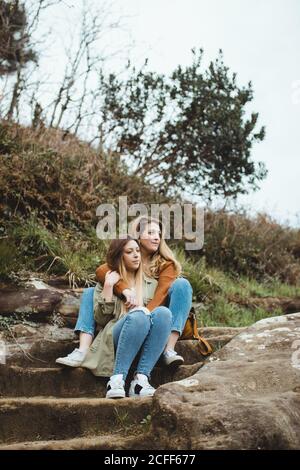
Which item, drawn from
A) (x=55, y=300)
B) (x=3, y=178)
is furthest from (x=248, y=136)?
(x=55, y=300)

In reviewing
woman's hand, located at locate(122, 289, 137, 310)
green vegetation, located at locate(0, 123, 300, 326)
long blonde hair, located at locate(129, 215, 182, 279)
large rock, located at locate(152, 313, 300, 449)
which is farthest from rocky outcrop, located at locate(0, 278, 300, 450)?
green vegetation, located at locate(0, 123, 300, 326)

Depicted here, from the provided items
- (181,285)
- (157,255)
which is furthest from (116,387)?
(157,255)

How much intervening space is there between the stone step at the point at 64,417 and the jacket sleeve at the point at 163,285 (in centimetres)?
112

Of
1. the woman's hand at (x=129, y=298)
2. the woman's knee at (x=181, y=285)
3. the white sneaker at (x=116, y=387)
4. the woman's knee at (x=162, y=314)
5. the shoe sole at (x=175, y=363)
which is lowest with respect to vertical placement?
the white sneaker at (x=116, y=387)

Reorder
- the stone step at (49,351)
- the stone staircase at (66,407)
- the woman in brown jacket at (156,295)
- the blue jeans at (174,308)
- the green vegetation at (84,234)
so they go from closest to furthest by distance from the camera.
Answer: the stone staircase at (66,407), the woman in brown jacket at (156,295), the blue jeans at (174,308), the stone step at (49,351), the green vegetation at (84,234)

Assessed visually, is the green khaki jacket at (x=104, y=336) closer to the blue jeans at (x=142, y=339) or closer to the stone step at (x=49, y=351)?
the blue jeans at (x=142, y=339)

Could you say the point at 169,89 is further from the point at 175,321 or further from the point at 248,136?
the point at 175,321

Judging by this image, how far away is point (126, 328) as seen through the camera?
11.7ft

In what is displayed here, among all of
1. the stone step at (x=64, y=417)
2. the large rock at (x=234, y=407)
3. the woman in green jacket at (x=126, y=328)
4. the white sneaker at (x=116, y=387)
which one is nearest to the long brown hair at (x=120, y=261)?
the woman in green jacket at (x=126, y=328)

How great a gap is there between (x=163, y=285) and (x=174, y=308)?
0.77 ft

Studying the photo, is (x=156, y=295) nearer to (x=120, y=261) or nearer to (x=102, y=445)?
(x=120, y=261)

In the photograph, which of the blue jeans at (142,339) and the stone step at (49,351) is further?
the stone step at (49,351)

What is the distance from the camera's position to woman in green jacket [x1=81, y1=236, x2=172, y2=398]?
350 cm

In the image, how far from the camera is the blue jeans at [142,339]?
3.53m
